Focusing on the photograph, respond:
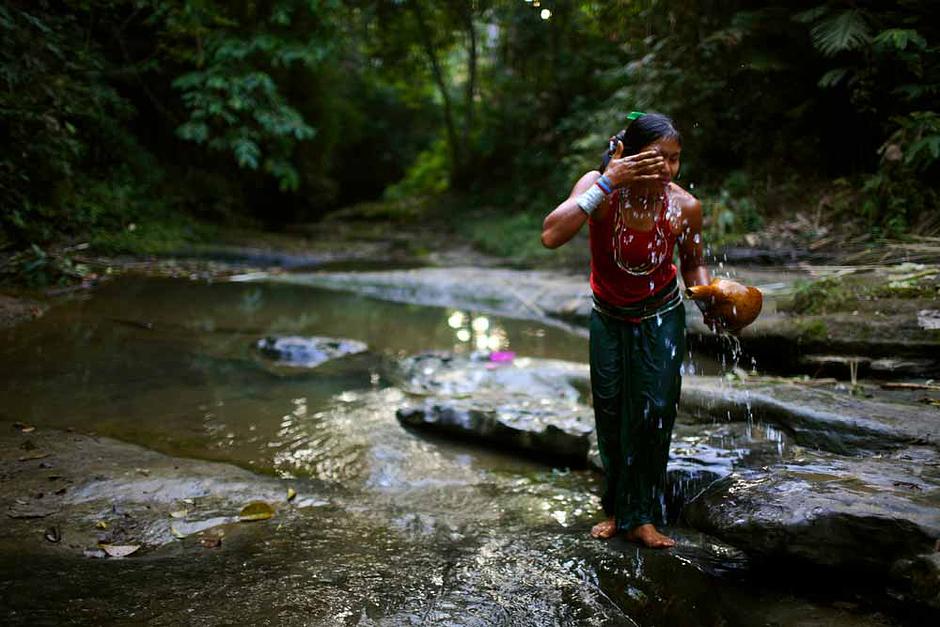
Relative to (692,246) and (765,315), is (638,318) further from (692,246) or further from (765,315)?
(765,315)

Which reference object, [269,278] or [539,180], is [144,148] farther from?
[539,180]

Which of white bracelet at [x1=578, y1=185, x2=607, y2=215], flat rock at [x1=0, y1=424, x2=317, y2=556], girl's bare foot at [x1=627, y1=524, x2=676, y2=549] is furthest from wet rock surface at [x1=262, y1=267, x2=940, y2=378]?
flat rock at [x1=0, y1=424, x2=317, y2=556]

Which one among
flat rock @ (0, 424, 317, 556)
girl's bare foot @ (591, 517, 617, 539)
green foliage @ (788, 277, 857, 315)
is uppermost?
green foliage @ (788, 277, 857, 315)

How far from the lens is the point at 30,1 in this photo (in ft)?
28.1

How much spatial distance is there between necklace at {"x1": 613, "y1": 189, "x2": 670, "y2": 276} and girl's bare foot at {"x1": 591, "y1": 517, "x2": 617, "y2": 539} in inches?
41.3

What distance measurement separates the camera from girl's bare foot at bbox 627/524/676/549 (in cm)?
269

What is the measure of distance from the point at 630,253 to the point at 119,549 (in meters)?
2.25

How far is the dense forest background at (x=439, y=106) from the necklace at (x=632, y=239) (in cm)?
387

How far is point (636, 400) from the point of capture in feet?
9.08

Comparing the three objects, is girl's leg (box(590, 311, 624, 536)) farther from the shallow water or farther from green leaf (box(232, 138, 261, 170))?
green leaf (box(232, 138, 261, 170))

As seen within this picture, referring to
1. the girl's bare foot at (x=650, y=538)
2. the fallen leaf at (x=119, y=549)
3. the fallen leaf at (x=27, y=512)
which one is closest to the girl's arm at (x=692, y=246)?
the girl's bare foot at (x=650, y=538)

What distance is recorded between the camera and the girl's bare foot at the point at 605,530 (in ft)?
9.14

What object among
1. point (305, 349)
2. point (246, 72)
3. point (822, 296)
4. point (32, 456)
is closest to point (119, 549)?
point (32, 456)

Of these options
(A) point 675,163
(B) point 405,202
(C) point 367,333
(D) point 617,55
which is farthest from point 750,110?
(B) point 405,202
